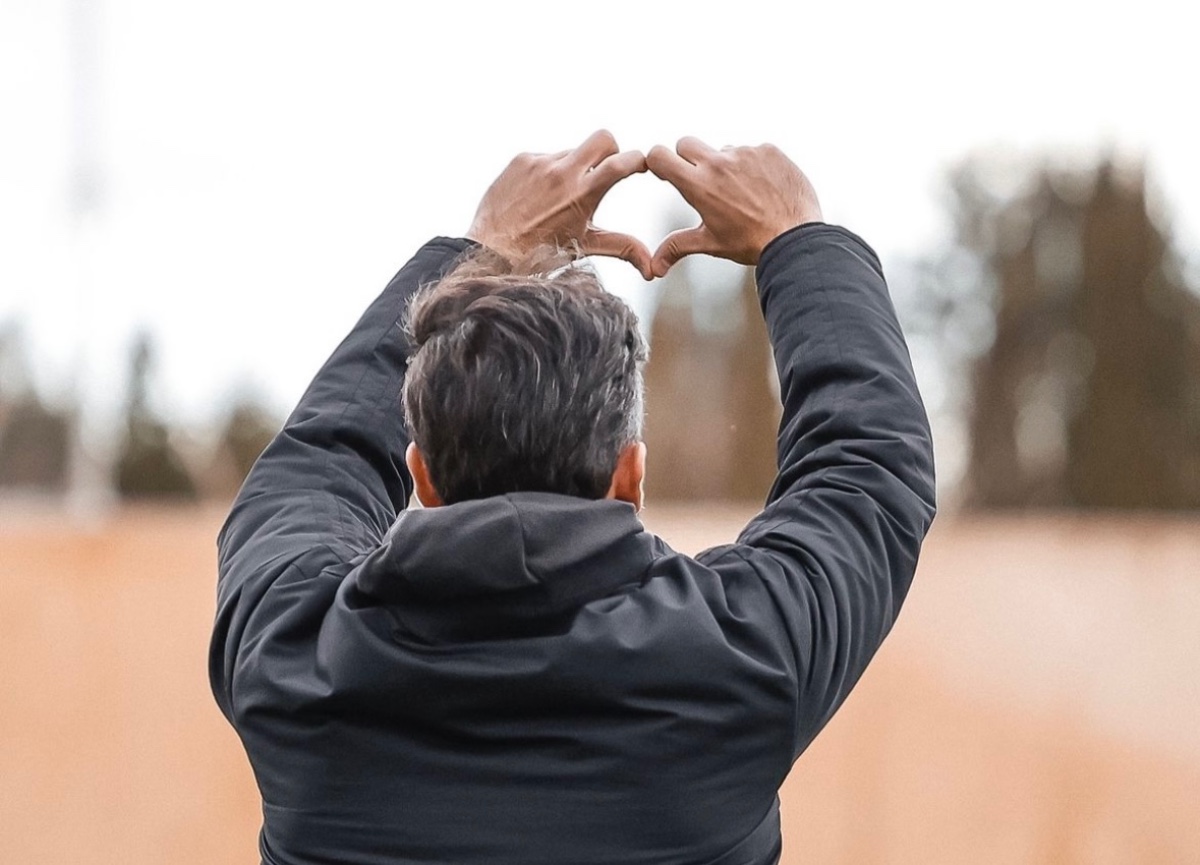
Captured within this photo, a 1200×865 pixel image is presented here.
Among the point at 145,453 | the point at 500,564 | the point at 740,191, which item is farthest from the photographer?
the point at 145,453

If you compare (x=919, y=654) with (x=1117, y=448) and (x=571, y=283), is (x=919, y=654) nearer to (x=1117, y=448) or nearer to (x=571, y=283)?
(x=1117, y=448)

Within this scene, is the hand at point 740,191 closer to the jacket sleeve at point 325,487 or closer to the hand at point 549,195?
the hand at point 549,195

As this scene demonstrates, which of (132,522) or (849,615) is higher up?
(849,615)

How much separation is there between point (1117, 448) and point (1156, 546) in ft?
2.73

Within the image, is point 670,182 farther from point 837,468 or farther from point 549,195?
point 837,468

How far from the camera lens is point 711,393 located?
3.72 metres

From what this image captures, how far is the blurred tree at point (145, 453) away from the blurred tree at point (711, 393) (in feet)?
4.41

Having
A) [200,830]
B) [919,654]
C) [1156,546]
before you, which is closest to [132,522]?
[200,830]

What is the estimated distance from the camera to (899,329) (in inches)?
30.2

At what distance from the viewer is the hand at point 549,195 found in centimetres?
88

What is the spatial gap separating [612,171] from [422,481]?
0.31 metres

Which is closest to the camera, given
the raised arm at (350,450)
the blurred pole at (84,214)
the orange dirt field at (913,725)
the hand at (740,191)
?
the raised arm at (350,450)

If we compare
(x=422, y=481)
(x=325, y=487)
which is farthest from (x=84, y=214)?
(x=422, y=481)

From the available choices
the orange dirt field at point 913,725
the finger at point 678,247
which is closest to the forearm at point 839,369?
the finger at point 678,247
